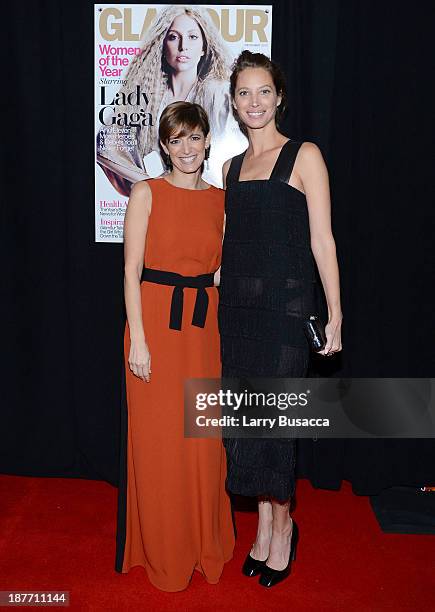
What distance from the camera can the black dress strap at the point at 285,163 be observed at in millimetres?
2207

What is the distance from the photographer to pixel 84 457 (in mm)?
3498

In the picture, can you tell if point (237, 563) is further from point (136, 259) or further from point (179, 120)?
point (179, 120)

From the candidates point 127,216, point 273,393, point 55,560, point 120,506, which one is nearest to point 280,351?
point 273,393

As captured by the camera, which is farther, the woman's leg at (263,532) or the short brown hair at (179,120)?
the woman's leg at (263,532)

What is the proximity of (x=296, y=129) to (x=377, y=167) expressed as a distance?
429 mm

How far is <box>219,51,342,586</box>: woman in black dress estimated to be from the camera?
221cm

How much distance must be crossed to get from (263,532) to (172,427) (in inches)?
23.4

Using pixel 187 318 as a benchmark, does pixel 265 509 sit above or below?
below

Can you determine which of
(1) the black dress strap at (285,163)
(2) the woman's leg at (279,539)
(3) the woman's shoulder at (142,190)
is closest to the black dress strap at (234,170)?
(1) the black dress strap at (285,163)

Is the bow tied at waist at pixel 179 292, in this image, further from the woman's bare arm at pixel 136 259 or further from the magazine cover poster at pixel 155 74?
the magazine cover poster at pixel 155 74

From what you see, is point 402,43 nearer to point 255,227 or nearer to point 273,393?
point 255,227

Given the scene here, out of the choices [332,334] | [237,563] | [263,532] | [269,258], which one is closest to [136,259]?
[269,258]

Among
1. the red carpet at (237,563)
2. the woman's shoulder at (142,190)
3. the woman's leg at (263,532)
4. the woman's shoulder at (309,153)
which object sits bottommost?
the red carpet at (237,563)

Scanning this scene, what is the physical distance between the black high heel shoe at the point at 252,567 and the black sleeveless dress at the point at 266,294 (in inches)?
14.2
